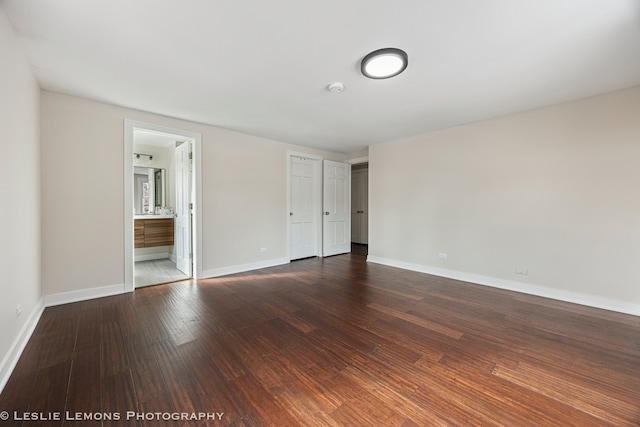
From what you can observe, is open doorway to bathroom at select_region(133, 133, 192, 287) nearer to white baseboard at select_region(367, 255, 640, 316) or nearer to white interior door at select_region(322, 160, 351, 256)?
white interior door at select_region(322, 160, 351, 256)

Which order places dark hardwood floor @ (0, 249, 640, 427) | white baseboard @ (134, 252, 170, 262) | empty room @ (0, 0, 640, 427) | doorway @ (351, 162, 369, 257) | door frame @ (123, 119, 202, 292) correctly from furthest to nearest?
doorway @ (351, 162, 369, 257) → white baseboard @ (134, 252, 170, 262) → door frame @ (123, 119, 202, 292) → empty room @ (0, 0, 640, 427) → dark hardwood floor @ (0, 249, 640, 427)

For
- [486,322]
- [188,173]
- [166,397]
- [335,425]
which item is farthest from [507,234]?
[188,173]

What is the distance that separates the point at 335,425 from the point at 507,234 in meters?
3.48

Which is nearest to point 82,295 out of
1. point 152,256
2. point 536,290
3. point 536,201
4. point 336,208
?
point 152,256

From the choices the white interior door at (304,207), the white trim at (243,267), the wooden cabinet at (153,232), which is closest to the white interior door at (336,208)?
the white interior door at (304,207)

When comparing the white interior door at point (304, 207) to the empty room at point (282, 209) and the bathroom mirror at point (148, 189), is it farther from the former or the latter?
the bathroom mirror at point (148, 189)

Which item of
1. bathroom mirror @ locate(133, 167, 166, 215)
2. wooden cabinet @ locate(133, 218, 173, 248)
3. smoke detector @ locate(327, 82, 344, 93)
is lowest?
wooden cabinet @ locate(133, 218, 173, 248)

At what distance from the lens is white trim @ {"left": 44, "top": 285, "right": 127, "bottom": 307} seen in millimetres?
2800

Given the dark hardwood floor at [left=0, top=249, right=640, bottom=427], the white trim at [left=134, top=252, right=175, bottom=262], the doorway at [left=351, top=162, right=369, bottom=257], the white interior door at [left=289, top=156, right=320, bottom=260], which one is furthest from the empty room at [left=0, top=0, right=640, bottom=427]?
the doorway at [left=351, top=162, right=369, bottom=257]

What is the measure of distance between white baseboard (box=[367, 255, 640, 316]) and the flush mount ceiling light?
3.21 m

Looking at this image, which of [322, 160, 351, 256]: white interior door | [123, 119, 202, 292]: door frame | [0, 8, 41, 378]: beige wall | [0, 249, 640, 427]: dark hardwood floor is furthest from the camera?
[322, 160, 351, 256]: white interior door

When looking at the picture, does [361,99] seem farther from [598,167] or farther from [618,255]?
[618,255]

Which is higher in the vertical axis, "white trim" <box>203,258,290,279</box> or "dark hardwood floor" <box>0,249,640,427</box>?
"white trim" <box>203,258,290,279</box>

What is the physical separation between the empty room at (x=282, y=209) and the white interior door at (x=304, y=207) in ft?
1.42
